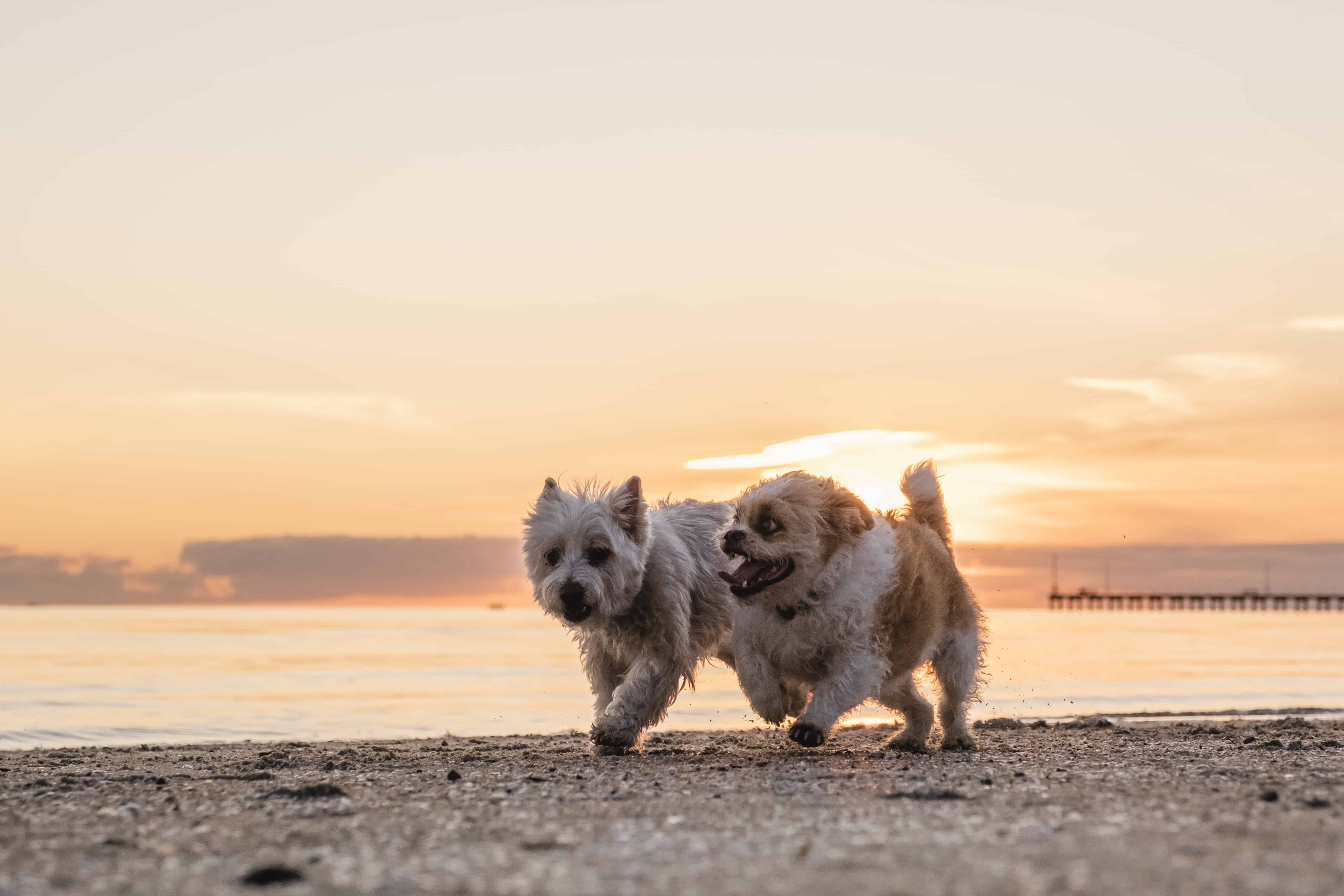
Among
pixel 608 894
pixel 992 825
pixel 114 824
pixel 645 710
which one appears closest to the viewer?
pixel 608 894

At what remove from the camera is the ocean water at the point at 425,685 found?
14.5m

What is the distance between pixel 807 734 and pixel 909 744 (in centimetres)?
152

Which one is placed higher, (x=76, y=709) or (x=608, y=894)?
(x=608, y=894)

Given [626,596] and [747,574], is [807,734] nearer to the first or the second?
[747,574]

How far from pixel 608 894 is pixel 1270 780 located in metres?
4.21

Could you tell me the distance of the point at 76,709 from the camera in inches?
619

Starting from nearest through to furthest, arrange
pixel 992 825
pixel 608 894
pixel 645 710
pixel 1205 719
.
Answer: pixel 608 894 < pixel 992 825 < pixel 645 710 < pixel 1205 719

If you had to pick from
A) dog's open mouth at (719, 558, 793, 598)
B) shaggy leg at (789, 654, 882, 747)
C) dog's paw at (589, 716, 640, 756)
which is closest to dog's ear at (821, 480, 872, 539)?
dog's open mouth at (719, 558, 793, 598)

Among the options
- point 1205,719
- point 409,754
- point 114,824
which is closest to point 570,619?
point 409,754

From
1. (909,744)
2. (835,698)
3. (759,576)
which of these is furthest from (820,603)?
(909,744)

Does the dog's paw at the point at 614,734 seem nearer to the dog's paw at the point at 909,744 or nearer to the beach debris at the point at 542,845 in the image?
the dog's paw at the point at 909,744

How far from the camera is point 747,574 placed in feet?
28.1

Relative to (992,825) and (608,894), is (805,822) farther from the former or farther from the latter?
(608,894)

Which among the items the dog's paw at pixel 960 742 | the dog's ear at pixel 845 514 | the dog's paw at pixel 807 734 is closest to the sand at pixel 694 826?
the dog's paw at pixel 807 734
